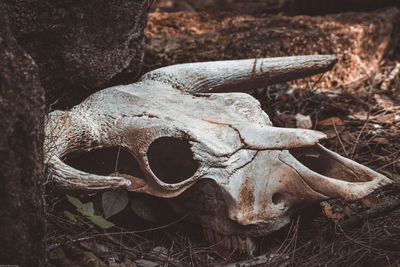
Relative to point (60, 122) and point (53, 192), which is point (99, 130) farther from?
point (53, 192)

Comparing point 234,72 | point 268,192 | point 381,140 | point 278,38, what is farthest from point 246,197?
point 278,38

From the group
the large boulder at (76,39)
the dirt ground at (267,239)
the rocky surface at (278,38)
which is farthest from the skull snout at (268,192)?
the rocky surface at (278,38)

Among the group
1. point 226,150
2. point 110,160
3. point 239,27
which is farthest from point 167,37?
point 226,150

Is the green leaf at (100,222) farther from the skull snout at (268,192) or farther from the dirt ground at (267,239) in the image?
the skull snout at (268,192)

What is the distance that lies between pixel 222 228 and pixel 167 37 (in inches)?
74.9

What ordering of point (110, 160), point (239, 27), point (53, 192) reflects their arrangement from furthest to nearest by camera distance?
1. point (239, 27)
2. point (110, 160)
3. point (53, 192)

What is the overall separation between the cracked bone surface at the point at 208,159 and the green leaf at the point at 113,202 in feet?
0.33

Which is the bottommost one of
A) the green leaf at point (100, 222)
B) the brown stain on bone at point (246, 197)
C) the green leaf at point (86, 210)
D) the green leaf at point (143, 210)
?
the green leaf at point (143, 210)

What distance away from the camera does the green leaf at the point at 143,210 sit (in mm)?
2012

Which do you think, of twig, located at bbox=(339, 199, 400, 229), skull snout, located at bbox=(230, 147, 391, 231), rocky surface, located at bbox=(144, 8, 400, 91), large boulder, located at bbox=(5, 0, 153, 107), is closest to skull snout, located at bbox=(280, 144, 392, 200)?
skull snout, located at bbox=(230, 147, 391, 231)

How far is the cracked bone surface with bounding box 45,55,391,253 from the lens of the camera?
178cm

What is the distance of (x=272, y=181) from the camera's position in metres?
1.82

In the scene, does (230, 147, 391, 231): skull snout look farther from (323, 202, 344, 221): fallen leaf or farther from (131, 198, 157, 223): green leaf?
(131, 198, 157, 223): green leaf

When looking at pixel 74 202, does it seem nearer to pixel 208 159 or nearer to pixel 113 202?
pixel 113 202
